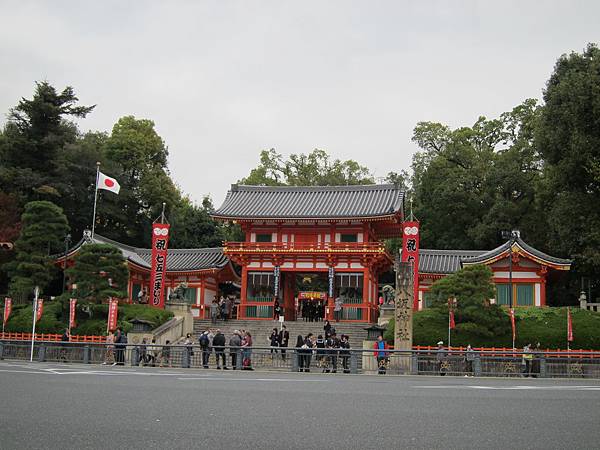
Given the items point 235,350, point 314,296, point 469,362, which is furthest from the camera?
point 314,296

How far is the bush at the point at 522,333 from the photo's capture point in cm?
2961

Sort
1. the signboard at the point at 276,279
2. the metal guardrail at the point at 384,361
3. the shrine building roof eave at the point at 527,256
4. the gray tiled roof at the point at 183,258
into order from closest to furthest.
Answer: the metal guardrail at the point at 384,361 → the shrine building roof eave at the point at 527,256 → the signboard at the point at 276,279 → the gray tiled roof at the point at 183,258

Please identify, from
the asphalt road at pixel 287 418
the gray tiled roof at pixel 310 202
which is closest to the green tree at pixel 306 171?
the gray tiled roof at pixel 310 202

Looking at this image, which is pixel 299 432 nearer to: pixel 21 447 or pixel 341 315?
pixel 21 447

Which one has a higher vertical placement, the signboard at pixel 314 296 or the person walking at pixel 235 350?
the signboard at pixel 314 296

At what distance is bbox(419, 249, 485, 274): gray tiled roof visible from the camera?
136 feet

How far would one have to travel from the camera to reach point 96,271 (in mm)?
32844

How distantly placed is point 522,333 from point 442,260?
41.6 feet

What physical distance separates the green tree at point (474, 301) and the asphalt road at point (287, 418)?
17189 mm

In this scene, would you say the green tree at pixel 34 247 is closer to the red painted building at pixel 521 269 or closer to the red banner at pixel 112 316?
the red banner at pixel 112 316

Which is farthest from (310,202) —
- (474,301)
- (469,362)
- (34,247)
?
(469,362)

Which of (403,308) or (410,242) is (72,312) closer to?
(403,308)

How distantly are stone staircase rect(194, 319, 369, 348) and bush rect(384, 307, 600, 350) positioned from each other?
4.39 meters

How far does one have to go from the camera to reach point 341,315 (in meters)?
Result: 40.2
